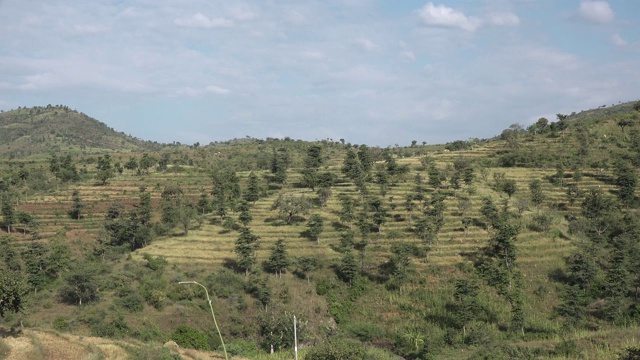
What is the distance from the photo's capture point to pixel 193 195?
290 ft

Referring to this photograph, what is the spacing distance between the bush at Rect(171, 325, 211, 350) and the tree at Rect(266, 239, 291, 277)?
12.3m

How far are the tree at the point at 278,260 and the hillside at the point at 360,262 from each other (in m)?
0.49

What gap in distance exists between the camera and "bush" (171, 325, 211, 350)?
45094 mm

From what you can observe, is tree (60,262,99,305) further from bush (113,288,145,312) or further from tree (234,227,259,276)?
tree (234,227,259,276)

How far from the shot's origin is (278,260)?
56625 millimetres

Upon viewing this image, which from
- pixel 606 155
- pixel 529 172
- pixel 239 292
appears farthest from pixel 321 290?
pixel 606 155

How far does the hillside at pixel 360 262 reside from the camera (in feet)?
152

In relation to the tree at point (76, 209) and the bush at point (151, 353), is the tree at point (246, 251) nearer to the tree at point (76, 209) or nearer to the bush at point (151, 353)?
the bush at point (151, 353)

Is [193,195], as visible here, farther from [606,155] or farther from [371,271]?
[606,155]

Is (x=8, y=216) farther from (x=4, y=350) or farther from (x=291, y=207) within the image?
(x=4, y=350)

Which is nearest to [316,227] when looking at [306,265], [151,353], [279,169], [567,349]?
[306,265]

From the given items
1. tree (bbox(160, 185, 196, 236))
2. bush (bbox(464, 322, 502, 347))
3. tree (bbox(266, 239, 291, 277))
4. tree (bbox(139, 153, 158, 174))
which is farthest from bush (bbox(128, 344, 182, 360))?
tree (bbox(139, 153, 158, 174))

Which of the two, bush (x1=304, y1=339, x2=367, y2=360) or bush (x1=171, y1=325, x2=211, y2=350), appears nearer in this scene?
bush (x1=304, y1=339, x2=367, y2=360)

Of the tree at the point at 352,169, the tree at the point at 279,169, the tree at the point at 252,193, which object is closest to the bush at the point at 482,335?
the tree at the point at 352,169
